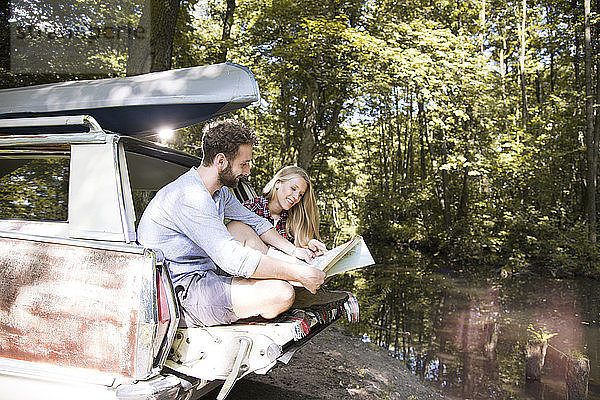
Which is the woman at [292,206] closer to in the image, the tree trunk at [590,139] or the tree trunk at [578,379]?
the tree trunk at [578,379]

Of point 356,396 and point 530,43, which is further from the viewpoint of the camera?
point 530,43

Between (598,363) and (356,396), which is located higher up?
(356,396)

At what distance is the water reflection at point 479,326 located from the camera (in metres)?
6.08

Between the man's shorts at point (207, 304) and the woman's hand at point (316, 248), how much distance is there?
120cm

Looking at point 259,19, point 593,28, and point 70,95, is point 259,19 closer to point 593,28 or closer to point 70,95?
point 593,28

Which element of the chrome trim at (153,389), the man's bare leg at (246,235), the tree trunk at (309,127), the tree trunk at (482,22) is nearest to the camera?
the chrome trim at (153,389)

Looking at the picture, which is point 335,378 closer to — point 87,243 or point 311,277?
point 311,277

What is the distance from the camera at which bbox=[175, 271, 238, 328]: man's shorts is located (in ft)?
9.67

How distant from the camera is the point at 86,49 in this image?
438 inches

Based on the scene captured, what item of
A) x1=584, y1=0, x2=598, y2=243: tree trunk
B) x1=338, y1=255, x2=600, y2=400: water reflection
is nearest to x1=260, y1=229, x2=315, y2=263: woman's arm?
x1=338, y1=255, x2=600, y2=400: water reflection

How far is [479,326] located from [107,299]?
7.40m

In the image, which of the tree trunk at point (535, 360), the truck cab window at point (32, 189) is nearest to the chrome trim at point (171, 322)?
the truck cab window at point (32, 189)

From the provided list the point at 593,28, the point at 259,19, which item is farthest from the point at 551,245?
the point at 259,19

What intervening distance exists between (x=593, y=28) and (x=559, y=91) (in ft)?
12.3
